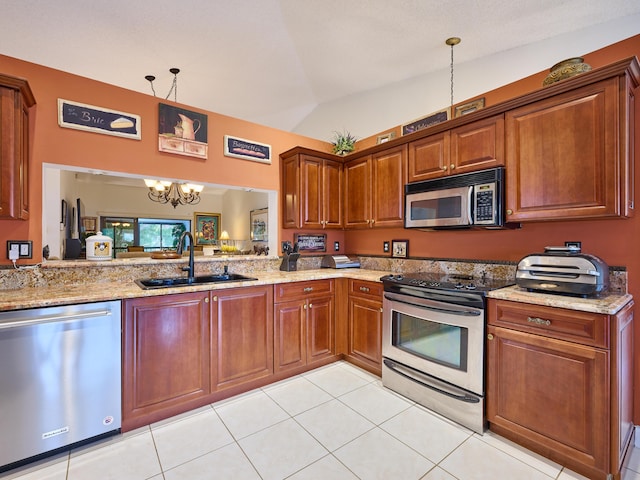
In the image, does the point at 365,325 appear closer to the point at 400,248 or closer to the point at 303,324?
the point at 303,324

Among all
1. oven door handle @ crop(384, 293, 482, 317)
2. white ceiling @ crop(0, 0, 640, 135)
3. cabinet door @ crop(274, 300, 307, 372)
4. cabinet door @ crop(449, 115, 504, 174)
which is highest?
white ceiling @ crop(0, 0, 640, 135)

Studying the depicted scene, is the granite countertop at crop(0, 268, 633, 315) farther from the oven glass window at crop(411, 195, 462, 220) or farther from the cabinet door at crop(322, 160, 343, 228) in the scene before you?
the cabinet door at crop(322, 160, 343, 228)

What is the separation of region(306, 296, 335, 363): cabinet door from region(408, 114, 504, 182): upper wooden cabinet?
1.50m

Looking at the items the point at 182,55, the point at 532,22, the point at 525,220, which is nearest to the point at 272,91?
the point at 182,55

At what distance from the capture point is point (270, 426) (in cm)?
196

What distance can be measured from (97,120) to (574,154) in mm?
3379

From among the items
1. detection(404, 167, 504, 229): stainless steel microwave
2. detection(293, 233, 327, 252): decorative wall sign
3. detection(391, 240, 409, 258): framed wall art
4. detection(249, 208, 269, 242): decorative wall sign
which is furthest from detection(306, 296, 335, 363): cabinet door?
detection(249, 208, 269, 242): decorative wall sign

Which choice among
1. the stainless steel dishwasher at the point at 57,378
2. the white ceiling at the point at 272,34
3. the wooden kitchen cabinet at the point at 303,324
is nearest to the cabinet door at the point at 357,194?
the wooden kitchen cabinet at the point at 303,324

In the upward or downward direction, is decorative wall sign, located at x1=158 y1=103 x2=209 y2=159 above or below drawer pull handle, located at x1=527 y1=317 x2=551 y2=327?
above

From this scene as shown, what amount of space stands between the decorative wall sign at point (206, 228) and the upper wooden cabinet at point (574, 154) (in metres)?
8.22

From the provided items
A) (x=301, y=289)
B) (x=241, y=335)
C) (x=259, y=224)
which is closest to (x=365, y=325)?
(x=301, y=289)

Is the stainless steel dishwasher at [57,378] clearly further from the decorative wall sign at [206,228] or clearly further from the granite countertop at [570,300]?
the decorative wall sign at [206,228]

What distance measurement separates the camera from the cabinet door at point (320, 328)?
2.76 meters

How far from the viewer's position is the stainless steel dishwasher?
1523mm
